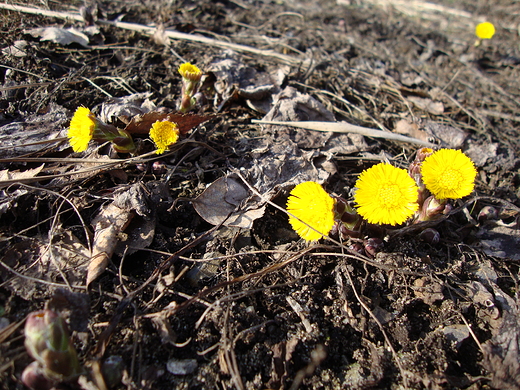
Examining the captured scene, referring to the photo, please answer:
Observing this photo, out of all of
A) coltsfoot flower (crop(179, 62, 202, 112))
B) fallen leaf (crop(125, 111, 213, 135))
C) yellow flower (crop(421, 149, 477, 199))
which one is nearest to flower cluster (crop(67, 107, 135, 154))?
fallen leaf (crop(125, 111, 213, 135))

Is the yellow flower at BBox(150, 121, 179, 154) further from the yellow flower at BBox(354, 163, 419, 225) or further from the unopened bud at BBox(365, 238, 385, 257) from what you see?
the unopened bud at BBox(365, 238, 385, 257)

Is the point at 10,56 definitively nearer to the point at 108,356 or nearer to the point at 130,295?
the point at 130,295

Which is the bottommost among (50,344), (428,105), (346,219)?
(50,344)

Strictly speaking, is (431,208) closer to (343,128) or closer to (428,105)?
(343,128)

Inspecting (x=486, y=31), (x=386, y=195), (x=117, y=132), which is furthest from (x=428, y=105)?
(x=117, y=132)

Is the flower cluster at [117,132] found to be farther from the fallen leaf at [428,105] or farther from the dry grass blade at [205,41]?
the fallen leaf at [428,105]

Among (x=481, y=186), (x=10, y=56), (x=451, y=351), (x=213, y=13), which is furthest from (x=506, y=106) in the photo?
(x=10, y=56)

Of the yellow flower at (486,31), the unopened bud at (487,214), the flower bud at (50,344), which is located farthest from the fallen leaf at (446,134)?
the flower bud at (50,344)
